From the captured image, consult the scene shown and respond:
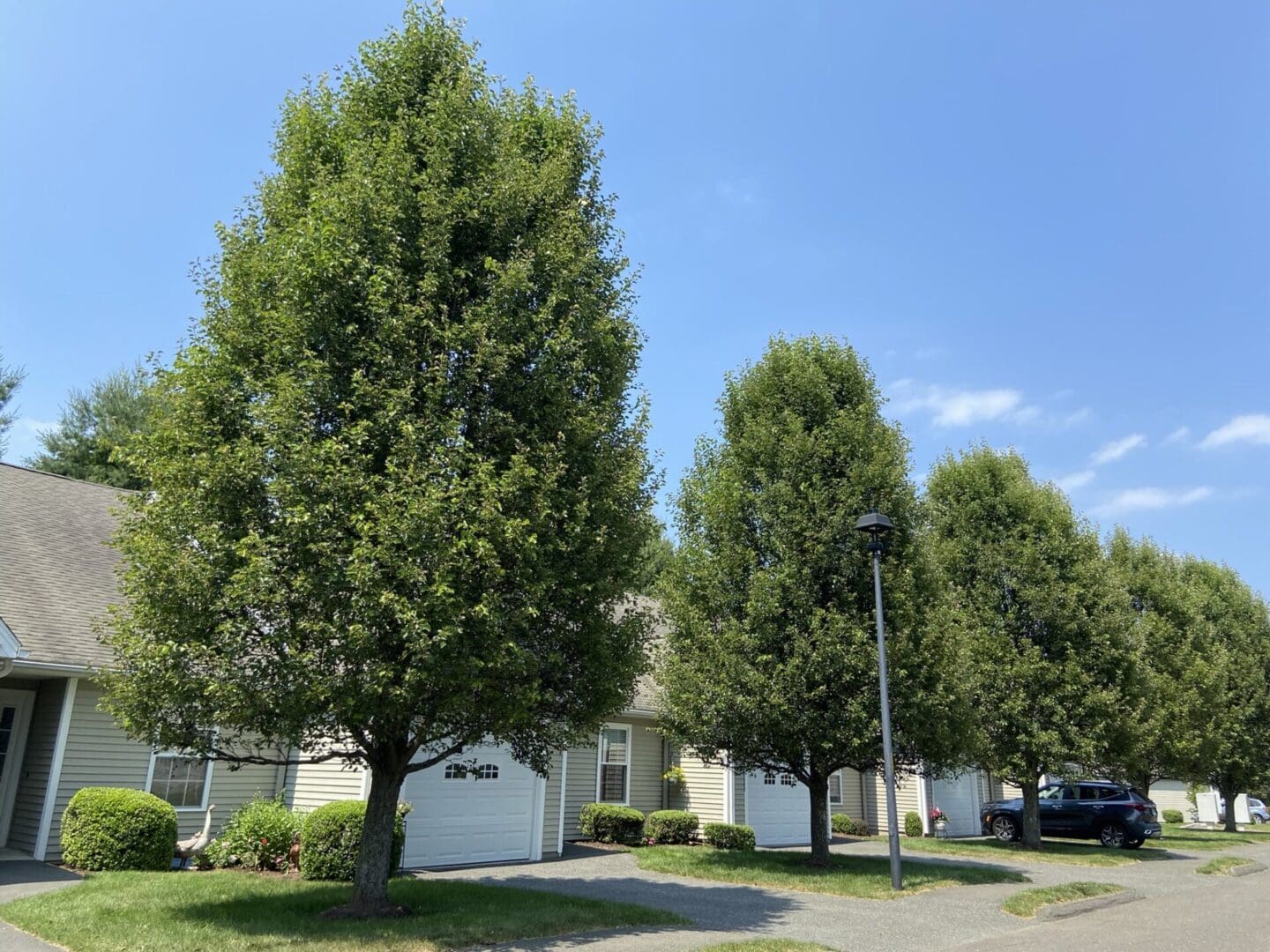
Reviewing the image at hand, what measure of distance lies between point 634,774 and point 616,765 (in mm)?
613

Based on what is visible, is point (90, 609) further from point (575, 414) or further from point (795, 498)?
point (795, 498)

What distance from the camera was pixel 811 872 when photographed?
15055 mm

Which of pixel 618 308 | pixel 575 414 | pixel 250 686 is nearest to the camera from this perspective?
pixel 250 686

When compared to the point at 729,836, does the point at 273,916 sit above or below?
above

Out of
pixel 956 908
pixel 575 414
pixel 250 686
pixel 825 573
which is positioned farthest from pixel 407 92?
pixel 956 908

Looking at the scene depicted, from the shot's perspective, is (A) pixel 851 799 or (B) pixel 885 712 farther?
(A) pixel 851 799

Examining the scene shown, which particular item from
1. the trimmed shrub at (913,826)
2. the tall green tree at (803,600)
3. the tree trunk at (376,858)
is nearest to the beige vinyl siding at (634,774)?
the tall green tree at (803,600)

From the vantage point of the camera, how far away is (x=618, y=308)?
11.7 meters

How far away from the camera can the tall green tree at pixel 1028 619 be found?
20969 mm

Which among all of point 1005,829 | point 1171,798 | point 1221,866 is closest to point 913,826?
point 1005,829

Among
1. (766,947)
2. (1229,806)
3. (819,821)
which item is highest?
(819,821)

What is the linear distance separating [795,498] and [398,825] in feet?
28.9

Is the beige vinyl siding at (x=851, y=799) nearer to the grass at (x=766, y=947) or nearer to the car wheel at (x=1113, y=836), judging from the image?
the car wheel at (x=1113, y=836)

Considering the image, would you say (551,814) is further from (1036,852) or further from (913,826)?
(913,826)
